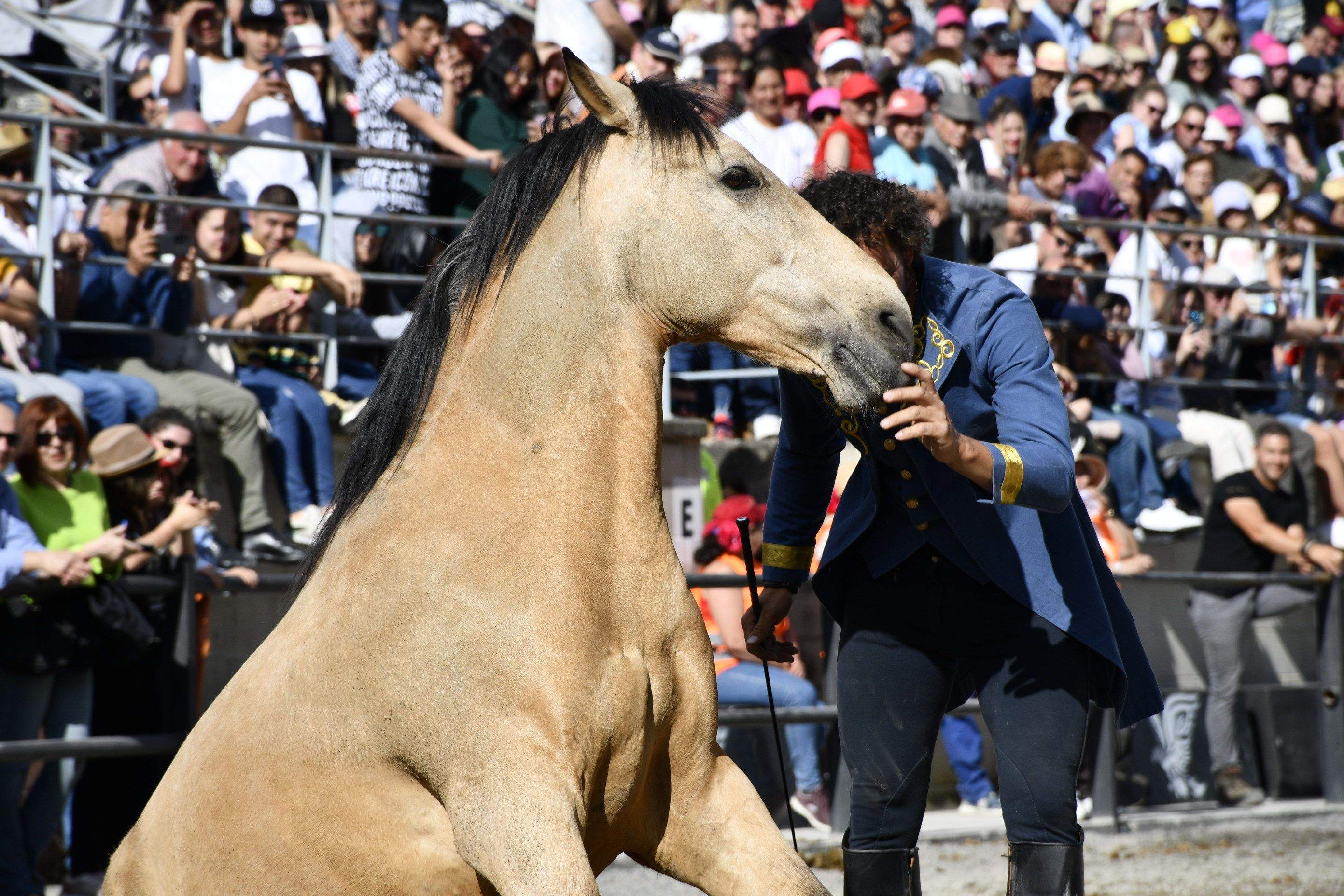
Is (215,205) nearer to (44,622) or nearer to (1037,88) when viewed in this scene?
(44,622)

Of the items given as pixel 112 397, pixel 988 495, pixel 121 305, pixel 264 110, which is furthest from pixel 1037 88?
pixel 988 495

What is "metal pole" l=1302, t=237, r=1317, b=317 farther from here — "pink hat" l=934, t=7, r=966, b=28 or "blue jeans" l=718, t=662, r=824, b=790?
"blue jeans" l=718, t=662, r=824, b=790

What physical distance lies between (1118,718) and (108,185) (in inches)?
215

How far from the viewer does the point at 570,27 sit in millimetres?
8336

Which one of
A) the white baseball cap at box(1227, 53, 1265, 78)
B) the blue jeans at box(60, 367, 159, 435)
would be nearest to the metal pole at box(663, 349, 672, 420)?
the blue jeans at box(60, 367, 159, 435)

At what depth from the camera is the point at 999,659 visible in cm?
287

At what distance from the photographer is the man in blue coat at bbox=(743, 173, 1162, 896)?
2.74 metres

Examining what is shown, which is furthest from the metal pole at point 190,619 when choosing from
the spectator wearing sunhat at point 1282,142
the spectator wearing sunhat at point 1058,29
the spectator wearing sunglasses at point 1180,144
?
the spectator wearing sunhat at point 1282,142

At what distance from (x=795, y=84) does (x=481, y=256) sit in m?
6.18

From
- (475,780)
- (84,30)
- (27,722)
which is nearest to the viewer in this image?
(475,780)

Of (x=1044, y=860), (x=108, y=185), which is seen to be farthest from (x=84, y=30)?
(x=1044, y=860)

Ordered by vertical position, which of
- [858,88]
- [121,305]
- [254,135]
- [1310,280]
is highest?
[858,88]

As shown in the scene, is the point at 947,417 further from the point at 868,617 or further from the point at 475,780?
the point at 475,780

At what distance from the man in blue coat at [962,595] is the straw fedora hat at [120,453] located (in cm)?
285
